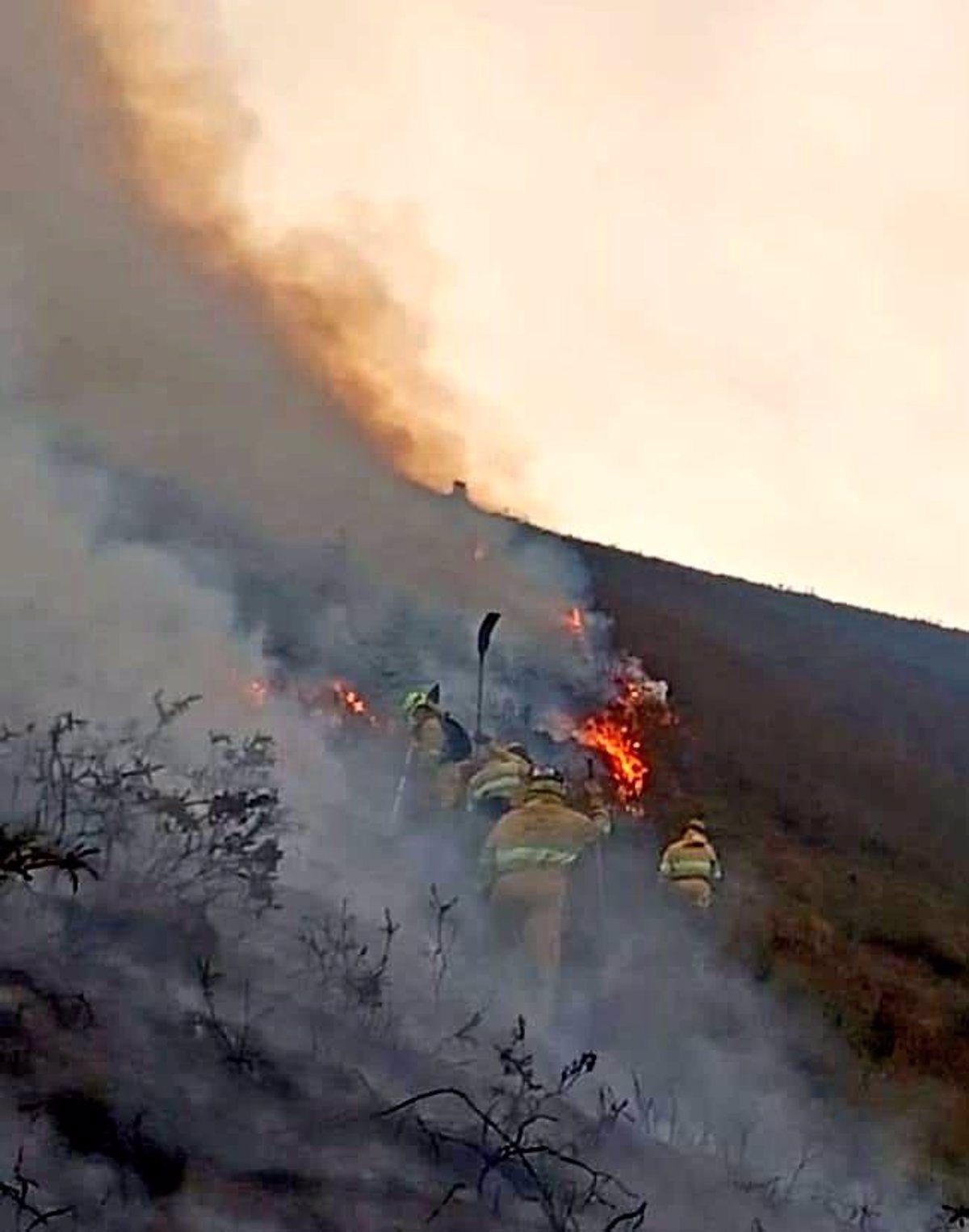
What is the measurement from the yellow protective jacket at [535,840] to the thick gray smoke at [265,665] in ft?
0.91

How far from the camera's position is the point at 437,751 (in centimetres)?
1064

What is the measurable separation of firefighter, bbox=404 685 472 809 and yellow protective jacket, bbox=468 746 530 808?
171mm

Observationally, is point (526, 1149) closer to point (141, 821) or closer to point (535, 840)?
point (141, 821)

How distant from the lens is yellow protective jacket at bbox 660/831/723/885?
451 inches

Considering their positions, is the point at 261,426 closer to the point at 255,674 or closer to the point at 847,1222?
the point at 255,674

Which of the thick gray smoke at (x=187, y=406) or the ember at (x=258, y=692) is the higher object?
the thick gray smoke at (x=187, y=406)

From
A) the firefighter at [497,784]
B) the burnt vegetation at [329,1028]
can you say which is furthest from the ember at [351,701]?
the burnt vegetation at [329,1028]

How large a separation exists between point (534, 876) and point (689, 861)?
3726mm

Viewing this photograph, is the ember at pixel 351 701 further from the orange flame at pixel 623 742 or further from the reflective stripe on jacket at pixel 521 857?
the reflective stripe on jacket at pixel 521 857

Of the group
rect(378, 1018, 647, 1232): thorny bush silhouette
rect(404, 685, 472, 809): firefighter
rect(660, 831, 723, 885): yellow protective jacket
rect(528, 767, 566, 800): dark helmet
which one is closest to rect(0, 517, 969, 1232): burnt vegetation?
rect(378, 1018, 647, 1232): thorny bush silhouette

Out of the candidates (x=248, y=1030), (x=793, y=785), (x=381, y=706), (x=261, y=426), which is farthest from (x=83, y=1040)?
(x=793, y=785)

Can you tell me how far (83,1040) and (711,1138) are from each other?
287 cm

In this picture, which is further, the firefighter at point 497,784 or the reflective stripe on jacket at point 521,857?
the firefighter at point 497,784

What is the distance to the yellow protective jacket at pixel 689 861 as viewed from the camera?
11453mm
